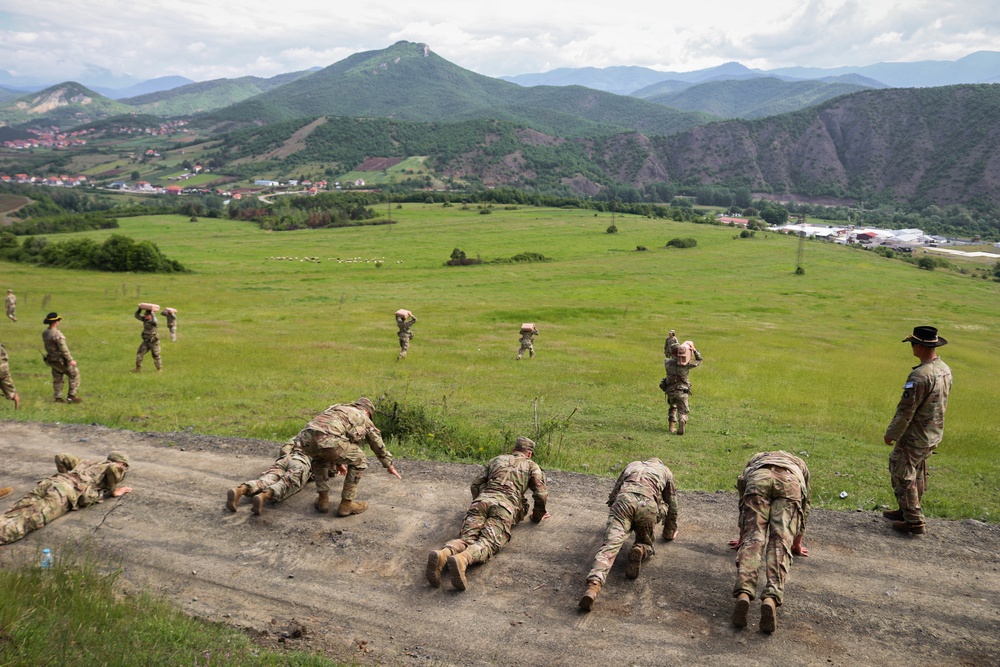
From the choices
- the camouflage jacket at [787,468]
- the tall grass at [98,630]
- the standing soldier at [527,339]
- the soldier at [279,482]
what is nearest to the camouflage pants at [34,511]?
the tall grass at [98,630]

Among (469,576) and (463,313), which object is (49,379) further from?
(463,313)

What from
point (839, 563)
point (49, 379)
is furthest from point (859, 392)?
point (49, 379)

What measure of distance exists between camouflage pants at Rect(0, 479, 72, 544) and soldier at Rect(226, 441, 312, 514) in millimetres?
2852

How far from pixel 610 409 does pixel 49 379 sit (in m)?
21.3

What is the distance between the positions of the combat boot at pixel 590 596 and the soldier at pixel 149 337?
2173 centimetres

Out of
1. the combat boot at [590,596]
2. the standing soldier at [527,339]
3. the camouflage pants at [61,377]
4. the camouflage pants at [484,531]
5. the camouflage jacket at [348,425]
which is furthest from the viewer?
the standing soldier at [527,339]

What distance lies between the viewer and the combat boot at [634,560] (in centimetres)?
980

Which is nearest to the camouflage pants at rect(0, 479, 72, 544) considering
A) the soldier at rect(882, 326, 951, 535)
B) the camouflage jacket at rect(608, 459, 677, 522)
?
the camouflage jacket at rect(608, 459, 677, 522)

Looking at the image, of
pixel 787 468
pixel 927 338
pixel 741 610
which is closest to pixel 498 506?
pixel 741 610

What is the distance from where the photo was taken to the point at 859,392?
91.1ft

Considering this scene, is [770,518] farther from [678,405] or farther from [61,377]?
[61,377]

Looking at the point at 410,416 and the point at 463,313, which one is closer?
the point at 410,416

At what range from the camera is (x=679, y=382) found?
19.2 metres

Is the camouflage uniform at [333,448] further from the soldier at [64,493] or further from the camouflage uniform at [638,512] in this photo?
the camouflage uniform at [638,512]
